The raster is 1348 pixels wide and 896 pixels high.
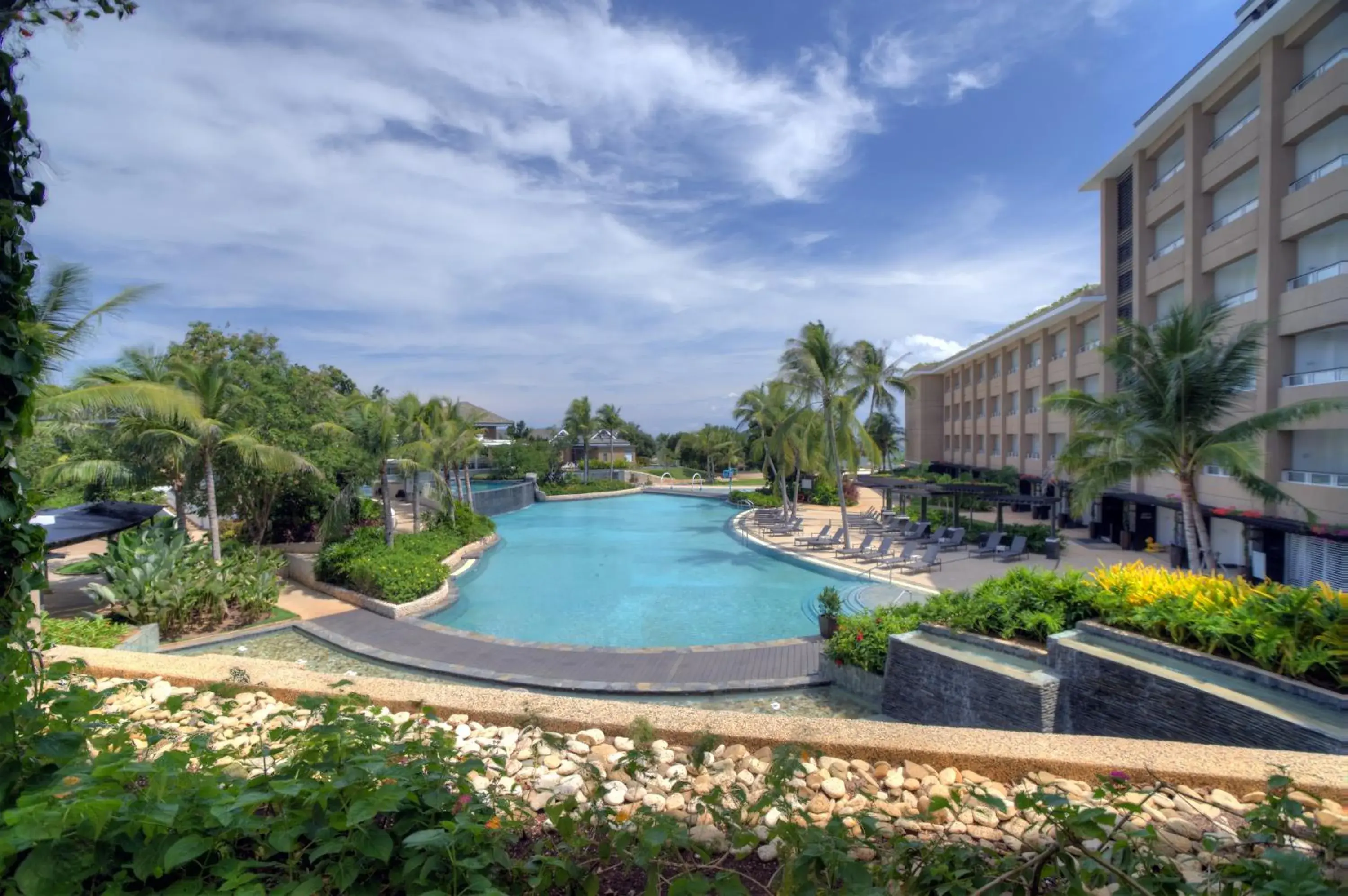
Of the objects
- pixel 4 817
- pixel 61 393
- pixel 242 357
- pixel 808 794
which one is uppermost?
pixel 242 357

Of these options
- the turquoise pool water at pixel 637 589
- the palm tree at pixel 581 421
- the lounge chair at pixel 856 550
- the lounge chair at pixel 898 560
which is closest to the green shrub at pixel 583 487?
the palm tree at pixel 581 421

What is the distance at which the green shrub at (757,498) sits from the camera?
3203 centimetres

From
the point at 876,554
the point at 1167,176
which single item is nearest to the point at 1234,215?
the point at 1167,176

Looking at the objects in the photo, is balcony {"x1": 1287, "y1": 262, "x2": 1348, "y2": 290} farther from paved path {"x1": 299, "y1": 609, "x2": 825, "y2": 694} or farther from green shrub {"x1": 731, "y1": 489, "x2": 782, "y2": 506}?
green shrub {"x1": 731, "y1": 489, "x2": 782, "y2": 506}

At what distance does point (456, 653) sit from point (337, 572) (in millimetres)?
6158

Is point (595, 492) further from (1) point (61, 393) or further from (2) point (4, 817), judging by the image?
(2) point (4, 817)

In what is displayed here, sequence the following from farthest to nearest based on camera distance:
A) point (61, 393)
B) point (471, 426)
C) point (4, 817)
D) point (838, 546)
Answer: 1. point (471, 426)
2. point (838, 546)
3. point (61, 393)
4. point (4, 817)

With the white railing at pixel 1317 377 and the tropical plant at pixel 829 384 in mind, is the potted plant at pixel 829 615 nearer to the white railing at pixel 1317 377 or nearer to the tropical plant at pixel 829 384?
the tropical plant at pixel 829 384

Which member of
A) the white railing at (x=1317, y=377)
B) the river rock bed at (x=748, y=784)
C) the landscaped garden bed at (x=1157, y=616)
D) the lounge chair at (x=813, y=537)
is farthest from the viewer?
the lounge chair at (x=813, y=537)

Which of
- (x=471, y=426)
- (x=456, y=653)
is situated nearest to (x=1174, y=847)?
(x=456, y=653)

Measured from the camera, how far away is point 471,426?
27.0 m

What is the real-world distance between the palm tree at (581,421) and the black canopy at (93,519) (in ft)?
96.0

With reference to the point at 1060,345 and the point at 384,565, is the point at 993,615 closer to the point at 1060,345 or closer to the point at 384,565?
the point at 384,565

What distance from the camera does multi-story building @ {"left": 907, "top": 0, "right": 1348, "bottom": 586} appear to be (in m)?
12.8
